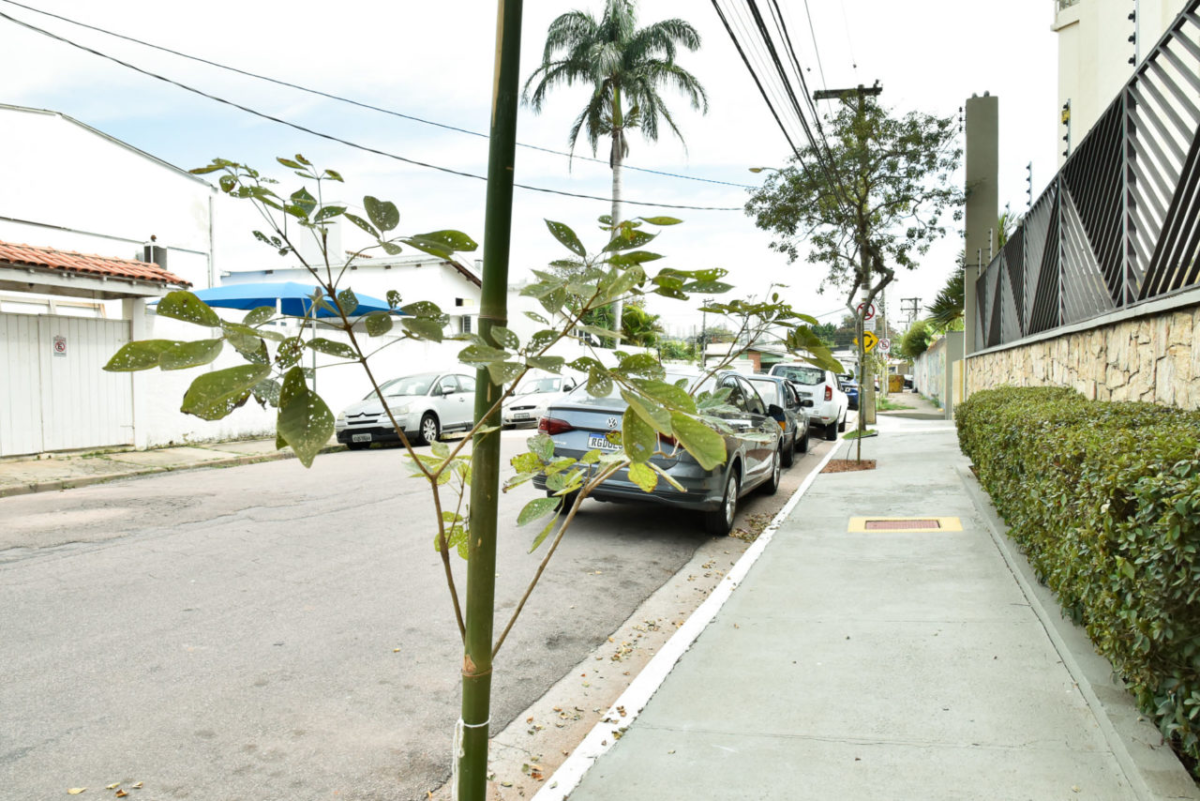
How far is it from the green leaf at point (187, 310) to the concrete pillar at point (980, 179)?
66.2 ft

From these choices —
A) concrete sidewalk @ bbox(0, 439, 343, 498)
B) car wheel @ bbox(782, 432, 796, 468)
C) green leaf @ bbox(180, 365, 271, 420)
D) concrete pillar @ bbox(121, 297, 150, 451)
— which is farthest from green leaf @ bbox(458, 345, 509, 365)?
concrete pillar @ bbox(121, 297, 150, 451)

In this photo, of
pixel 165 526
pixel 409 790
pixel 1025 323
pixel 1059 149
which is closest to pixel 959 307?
pixel 1059 149

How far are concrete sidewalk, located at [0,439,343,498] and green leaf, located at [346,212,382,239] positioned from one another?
946 centimetres

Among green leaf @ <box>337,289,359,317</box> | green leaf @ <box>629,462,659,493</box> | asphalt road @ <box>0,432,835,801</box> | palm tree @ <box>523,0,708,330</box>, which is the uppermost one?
palm tree @ <box>523,0,708,330</box>

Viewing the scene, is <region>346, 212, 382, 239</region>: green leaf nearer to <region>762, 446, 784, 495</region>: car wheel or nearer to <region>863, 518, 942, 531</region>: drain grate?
<region>863, 518, 942, 531</region>: drain grate

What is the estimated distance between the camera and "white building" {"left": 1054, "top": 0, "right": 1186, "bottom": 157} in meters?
12.6

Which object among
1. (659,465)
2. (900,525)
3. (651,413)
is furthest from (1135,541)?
(900,525)

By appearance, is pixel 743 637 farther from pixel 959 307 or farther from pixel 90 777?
pixel 959 307

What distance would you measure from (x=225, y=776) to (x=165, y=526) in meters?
5.60

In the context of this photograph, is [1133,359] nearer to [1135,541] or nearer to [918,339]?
[1135,541]

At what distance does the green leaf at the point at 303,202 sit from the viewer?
58.1 inches

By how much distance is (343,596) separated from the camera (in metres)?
5.98

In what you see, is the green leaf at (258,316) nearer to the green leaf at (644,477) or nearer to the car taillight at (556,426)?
the green leaf at (644,477)

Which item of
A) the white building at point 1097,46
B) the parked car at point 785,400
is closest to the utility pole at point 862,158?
the white building at point 1097,46
